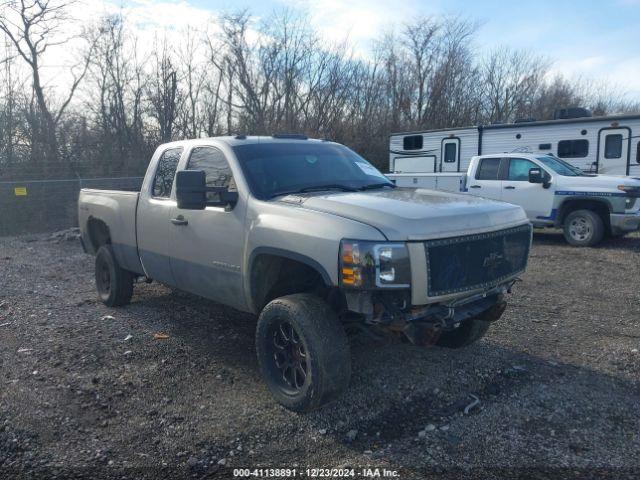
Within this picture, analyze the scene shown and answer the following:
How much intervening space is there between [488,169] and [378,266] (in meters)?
9.82

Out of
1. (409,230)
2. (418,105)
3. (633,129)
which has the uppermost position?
(418,105)

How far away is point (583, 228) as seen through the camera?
36.8ft

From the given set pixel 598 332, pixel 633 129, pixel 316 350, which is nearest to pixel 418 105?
pixel 633 129

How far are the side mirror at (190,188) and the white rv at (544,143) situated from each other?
1254 cm

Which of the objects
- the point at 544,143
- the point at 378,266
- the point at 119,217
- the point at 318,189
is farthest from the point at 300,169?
the point at 544,143

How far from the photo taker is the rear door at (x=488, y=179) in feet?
40.4

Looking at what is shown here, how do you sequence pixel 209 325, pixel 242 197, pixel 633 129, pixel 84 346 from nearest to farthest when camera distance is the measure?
1. pixel 242 197
2. pixel 84 346
3. pixel 209 325
4. pixel 633 129

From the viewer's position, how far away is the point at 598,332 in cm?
563

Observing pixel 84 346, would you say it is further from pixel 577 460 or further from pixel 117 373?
pixel 577 460

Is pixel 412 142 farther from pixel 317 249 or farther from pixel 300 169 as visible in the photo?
pixel 317 249

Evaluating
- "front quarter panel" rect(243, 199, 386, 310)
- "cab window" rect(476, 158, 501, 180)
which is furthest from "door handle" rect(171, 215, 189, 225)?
"cab window" rect(476, 158, 501, 180)

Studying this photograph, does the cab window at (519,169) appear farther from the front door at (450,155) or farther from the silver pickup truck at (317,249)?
the silver pickup truck at (317,249)

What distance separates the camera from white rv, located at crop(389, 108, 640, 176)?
44.9 feet

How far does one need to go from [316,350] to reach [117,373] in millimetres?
2029
